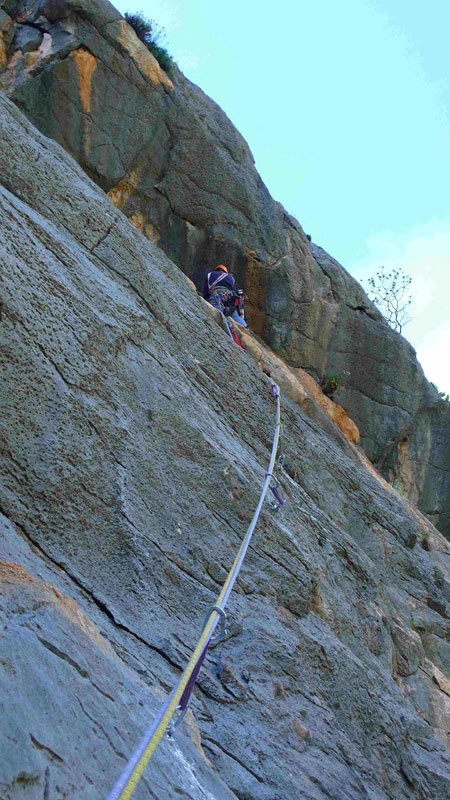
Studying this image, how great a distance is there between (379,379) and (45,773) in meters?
16.0

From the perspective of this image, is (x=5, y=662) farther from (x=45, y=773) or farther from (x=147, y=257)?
(x=147, y=257)

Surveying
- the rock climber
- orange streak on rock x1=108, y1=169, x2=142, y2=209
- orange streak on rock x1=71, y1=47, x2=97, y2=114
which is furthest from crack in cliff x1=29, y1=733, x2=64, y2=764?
orange streak on rock x1=71, y1=47, x2=97, y2=114

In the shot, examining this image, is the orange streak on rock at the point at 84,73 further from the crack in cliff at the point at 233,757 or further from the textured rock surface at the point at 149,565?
the crack in cliff at the point at 233,757

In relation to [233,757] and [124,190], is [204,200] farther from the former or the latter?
[233,757]

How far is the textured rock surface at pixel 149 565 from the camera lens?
417cm

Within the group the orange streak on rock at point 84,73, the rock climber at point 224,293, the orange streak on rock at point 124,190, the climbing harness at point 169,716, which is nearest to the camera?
the climbing harness at point 169,716

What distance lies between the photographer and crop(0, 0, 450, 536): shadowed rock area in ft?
53.6

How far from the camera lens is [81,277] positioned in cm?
792

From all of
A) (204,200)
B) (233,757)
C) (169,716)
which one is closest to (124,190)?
(204,200)

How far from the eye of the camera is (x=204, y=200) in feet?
57.4

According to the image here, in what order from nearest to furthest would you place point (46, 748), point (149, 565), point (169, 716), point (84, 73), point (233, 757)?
point (46, 748) < point (169, 716) < point (233, 757) < point (149, 565) < point (84, 73)

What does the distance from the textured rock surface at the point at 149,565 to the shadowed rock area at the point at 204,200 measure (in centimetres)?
639

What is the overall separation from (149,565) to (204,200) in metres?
12.1

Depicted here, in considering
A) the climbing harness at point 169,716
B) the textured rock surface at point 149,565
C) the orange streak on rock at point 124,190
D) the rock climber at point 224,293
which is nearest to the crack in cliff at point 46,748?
the textured rock surface at point 149,565
